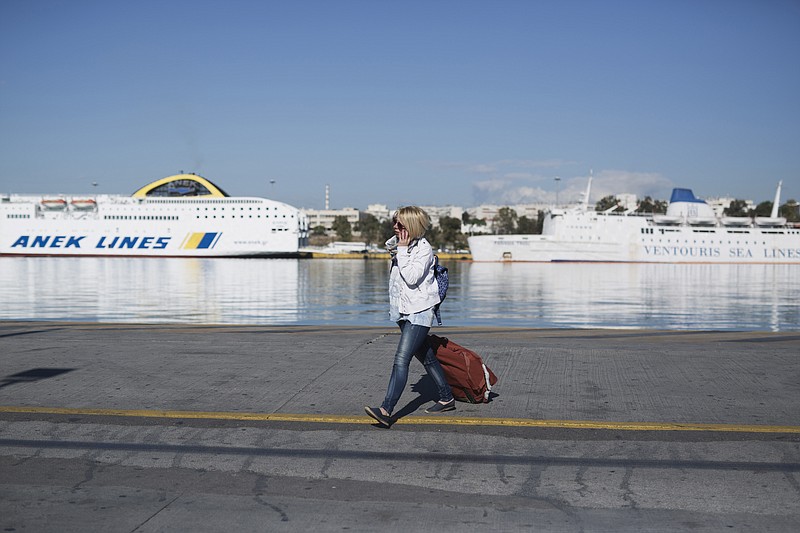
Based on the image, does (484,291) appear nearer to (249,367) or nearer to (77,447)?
(249,367)

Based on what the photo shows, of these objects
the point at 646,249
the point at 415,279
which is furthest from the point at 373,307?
the point at 646,249

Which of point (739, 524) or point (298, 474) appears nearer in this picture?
point (739, 524)

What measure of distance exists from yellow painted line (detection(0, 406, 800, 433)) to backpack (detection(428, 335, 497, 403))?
1.21 feet

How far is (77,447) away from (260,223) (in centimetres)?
9560

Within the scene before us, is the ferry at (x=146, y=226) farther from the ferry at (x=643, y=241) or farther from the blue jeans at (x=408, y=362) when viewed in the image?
the blue jeans at (x=408, y=362)

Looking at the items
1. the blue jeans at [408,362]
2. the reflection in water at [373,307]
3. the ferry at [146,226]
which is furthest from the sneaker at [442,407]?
the ferry at [146,226]

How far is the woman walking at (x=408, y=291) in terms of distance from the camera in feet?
16.0

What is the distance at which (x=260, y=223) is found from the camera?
9831cm

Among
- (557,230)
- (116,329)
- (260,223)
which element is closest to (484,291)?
(116,329)

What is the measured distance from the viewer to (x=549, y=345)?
824 centimetres

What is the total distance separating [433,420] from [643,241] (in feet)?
281

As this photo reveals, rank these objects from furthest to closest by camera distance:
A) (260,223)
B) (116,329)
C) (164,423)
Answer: (260,223)
(116,329)
(164,423)

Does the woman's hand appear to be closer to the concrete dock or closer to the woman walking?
the woman walking

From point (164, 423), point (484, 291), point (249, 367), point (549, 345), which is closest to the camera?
point (164, 423)
